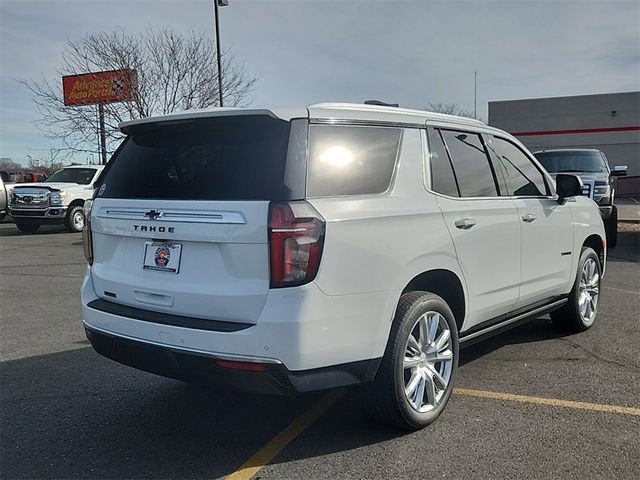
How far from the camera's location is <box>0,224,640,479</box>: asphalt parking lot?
10.2 feet

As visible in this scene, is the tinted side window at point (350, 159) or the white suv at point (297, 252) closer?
the white suv at point (297, 252)

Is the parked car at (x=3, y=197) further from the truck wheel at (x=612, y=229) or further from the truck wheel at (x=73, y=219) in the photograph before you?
the truck wheel at (x=612, y=229)

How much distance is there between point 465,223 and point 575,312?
2.22 metres

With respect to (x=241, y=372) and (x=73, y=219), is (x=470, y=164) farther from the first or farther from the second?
(x=73, y=219)

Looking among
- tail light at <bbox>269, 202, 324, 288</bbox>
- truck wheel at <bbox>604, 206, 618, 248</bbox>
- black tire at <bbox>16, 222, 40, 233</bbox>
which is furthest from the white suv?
black tire at <bbox>16, 222, 40, 233</bbox>

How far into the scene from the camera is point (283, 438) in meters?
3.46

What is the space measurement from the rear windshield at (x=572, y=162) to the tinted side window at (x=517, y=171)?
7887 millimetres

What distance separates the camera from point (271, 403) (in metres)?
4.00

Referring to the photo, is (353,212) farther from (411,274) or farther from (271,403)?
(271,403)

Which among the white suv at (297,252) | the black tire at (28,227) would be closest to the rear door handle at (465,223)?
the white suv at (297,252)

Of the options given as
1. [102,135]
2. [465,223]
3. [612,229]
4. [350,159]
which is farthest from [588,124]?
[350,159]

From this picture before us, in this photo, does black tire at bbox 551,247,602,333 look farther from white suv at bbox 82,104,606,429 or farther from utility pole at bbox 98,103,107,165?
utility pole at bbox 98,103,107,165

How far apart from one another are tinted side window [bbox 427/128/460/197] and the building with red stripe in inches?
1418

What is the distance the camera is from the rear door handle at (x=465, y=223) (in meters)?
3.75
